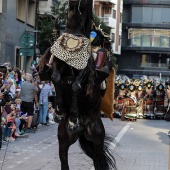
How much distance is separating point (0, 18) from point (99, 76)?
2078 centimetres

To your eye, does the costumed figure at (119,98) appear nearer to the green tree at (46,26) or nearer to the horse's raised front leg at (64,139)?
the green tree at (46,26)

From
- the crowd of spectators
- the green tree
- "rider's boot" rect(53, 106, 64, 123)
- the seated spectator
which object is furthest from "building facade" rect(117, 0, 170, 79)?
"rider's boot" rect(53, 106, 64, 123)

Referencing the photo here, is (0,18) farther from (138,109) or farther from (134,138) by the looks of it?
(134,138)

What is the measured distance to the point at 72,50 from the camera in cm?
675

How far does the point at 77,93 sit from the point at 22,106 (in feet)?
38.3

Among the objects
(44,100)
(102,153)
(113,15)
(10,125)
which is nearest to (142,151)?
(10,125)

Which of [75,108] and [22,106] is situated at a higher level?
[75,108]

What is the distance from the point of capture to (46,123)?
21844 millimetres

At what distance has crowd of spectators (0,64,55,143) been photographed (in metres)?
14.9

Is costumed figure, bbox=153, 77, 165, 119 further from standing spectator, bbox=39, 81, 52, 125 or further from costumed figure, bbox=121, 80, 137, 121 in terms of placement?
standing spectator, bbox=39, 81, 52, 125

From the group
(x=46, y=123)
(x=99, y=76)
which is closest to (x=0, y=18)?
(x=46, y=123)

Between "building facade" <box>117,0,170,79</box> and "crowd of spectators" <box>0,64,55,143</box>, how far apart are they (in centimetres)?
4882

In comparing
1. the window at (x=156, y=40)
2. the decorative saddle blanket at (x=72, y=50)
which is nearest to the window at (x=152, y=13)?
the window at (x=156, y=40)

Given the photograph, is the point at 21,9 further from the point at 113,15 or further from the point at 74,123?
the point at 113,15
